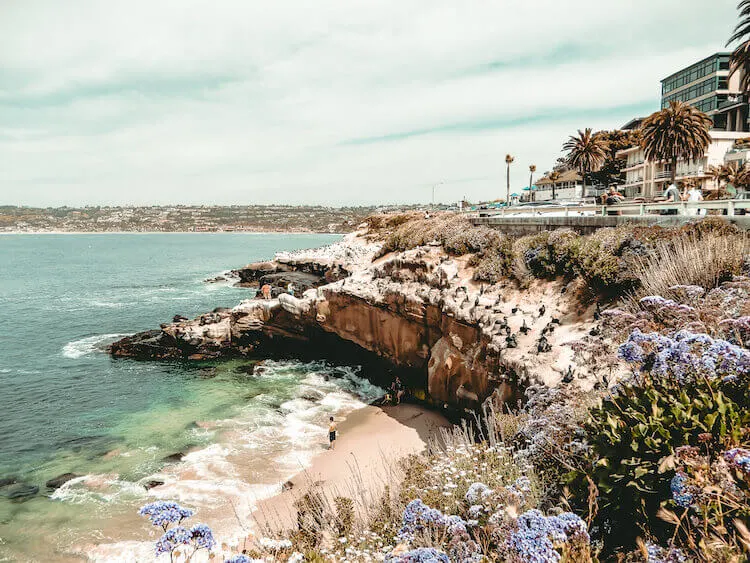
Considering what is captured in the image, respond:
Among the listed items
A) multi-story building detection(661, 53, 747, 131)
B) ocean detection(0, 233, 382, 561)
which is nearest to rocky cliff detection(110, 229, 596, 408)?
ocean detection(0, 233, 382, 561)

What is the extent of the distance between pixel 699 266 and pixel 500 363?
509 centimetres

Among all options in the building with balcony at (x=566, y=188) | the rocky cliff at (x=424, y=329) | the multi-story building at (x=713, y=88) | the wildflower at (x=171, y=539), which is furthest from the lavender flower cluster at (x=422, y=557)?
the multi-story building at (x=713, y=88)

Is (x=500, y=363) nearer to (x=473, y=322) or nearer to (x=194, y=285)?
(x=473, y=322)

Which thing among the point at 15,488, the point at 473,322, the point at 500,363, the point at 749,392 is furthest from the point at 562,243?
the point at 15,488

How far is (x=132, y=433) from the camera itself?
18969 mm

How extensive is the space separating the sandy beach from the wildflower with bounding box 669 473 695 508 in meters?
9.34

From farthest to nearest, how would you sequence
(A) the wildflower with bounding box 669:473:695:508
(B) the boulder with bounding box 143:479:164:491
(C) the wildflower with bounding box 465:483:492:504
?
(B) the boulder with bounding box 143:479:164:491 < (C) the wildflower with bounding box 465:483:492:504 < (A) the wildflower with bounding box 669:473:695:508

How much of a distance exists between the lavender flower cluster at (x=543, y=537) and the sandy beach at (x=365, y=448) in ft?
29.2

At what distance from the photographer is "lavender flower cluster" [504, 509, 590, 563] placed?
3516mm

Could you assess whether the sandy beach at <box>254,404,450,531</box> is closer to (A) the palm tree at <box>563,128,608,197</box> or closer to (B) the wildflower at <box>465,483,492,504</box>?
(B) the wildflower at <box>465,483,492,504</box>

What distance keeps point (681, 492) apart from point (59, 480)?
59.0 ft

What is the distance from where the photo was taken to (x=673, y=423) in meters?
4.47

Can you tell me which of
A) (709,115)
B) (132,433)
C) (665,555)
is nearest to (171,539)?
(665,555)

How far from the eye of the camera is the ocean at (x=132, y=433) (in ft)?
42.2
